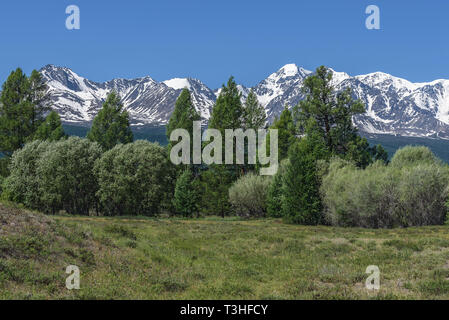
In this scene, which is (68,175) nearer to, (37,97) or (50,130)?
(50,130)

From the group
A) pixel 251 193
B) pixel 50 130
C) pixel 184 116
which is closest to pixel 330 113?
pixel 251 193

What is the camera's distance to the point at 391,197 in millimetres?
43906

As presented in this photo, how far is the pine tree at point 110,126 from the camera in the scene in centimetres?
6888

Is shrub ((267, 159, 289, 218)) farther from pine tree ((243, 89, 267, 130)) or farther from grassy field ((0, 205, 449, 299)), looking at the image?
grassy field ((0, 205, 449, 299))

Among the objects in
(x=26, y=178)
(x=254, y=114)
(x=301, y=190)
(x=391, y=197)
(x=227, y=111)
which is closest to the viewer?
(x=391, y=197)

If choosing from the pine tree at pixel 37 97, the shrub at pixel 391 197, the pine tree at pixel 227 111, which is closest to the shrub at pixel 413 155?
the shrub at pixel 391 197

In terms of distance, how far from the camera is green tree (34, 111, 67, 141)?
65.1 meters

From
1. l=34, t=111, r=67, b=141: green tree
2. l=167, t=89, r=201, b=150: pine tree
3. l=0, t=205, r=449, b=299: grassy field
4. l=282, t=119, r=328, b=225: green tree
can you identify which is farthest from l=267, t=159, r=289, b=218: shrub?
l=34, t=111, r=67, b=141: green tree

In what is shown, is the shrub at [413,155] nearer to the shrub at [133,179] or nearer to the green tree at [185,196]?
the green tree at [185,196]

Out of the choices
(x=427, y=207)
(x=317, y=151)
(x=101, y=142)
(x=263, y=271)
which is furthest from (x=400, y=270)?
(x=101, y=142)

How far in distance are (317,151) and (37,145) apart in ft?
137

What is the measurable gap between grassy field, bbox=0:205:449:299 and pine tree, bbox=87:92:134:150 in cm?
4738

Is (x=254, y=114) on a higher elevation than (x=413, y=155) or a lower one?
higher

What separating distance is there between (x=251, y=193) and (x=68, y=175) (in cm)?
2696
